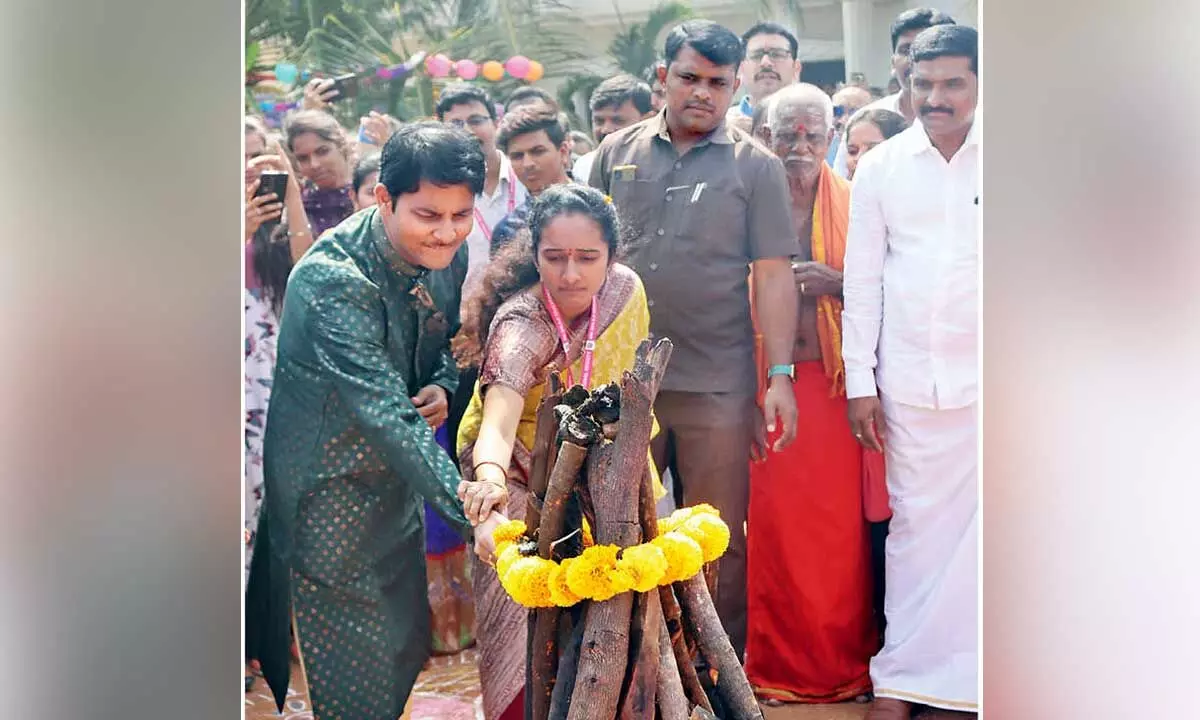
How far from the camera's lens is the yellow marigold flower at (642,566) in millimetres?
2432

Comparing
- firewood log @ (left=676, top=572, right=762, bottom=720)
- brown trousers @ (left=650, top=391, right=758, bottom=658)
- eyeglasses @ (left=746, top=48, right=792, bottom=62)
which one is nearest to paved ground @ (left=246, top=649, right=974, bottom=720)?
brown trousers @ (left=650, top=391, right=758, bottom=658)

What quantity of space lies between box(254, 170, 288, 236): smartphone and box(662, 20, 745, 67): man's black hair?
1.25 metres

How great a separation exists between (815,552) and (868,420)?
432 millimetres

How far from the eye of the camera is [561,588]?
2.47m

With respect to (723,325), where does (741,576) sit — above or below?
below

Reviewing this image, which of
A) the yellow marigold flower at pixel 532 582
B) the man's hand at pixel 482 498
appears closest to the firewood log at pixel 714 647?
the yellow marigold flower at pixel 532 582

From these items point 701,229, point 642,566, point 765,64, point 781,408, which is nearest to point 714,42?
point 765,64

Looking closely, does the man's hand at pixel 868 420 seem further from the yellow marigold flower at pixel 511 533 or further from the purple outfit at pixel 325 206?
the purple outfit at pixel 325 206

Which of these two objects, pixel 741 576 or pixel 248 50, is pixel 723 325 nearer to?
pixel 741 576
